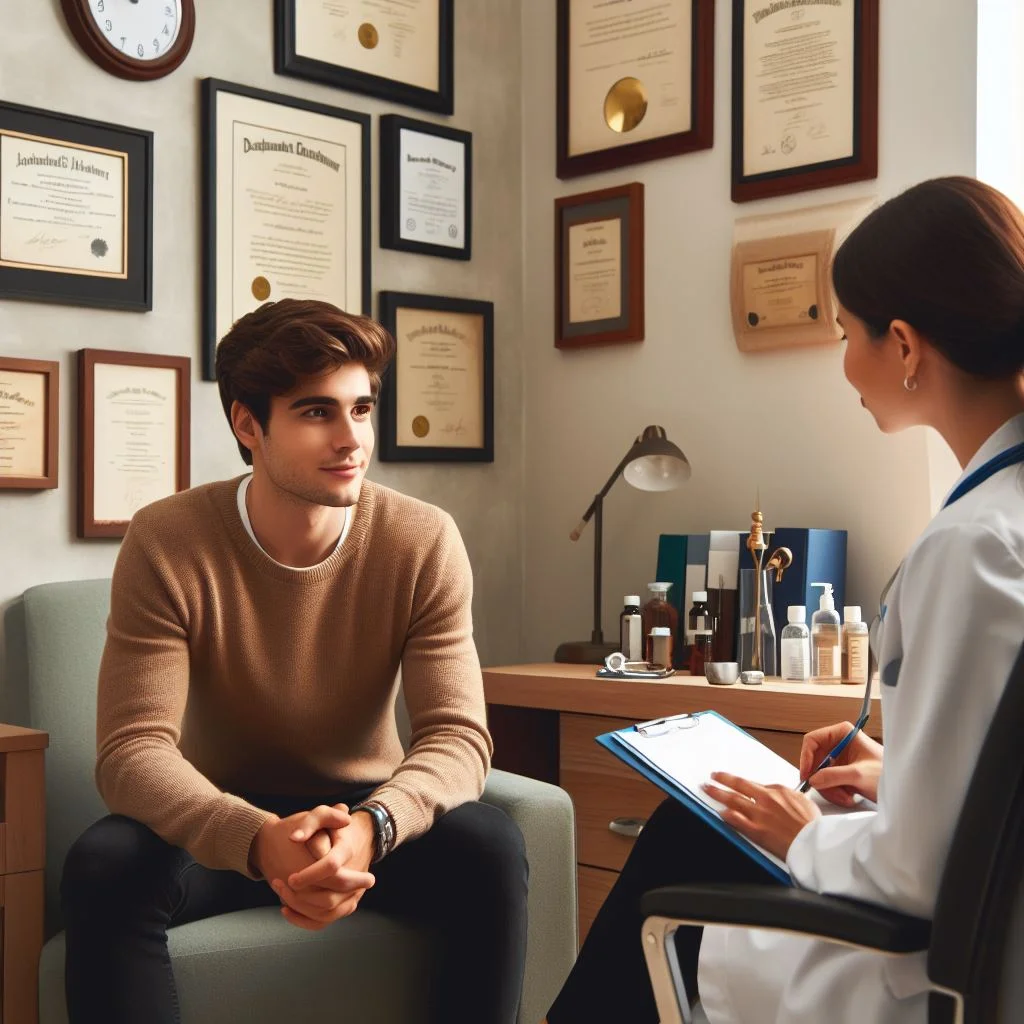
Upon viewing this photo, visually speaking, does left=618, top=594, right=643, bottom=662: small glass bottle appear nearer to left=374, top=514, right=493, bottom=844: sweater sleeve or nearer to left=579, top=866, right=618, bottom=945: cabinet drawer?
left=579, top=866, right=618, bottom=945: cabinet drawer

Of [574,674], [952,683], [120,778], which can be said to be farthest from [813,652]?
[952,683]

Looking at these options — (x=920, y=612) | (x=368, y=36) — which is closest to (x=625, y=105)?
(x=368, y=36)

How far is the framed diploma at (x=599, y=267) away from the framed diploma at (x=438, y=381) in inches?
7.9

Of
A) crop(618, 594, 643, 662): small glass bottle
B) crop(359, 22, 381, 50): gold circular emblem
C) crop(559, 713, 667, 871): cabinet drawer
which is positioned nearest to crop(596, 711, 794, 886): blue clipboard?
crop(559, 713, 667, 871): cabinet drawer

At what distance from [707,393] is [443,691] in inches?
51.9

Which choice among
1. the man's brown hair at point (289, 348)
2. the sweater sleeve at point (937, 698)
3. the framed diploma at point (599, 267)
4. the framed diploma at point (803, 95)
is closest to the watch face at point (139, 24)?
the man's brown hair at point (289, 348)

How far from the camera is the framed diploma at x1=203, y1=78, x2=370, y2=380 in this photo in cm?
278

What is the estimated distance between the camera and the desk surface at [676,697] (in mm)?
2314

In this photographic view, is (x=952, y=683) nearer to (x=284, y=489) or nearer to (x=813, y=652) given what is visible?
(x=284, y=489)

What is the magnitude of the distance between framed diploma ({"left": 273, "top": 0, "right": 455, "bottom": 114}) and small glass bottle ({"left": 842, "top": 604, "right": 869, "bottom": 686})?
1.59 metres

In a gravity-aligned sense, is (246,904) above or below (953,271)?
below

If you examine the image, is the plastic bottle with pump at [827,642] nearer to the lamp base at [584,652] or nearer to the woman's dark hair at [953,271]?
the lamp base at [584,652]

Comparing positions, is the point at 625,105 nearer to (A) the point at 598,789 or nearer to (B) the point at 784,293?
(B) the point at 784,293

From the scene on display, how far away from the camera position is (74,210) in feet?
8.43
